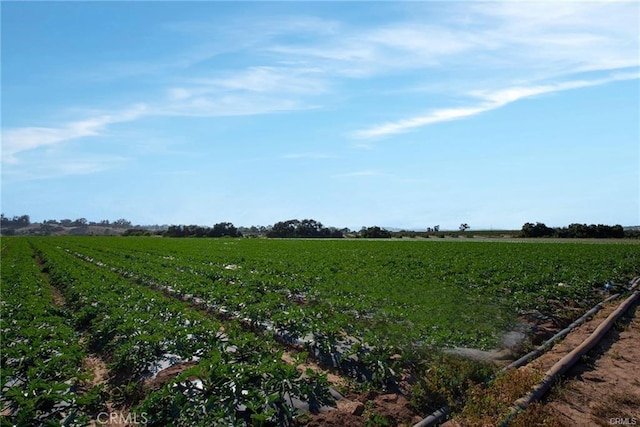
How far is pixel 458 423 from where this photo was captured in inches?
217

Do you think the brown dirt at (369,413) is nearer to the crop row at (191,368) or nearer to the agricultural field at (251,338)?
the agricultural field at (251,338)

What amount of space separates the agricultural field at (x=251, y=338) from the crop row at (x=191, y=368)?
1.1 inches

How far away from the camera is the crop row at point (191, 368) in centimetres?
532

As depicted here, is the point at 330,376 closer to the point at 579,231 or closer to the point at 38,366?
the point at 38,366

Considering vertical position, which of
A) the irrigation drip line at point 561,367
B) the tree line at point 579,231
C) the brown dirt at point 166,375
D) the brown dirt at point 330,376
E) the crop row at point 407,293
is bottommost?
the brown dirt at point 330,376

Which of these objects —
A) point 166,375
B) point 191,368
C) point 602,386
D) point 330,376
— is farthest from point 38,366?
point 602,386

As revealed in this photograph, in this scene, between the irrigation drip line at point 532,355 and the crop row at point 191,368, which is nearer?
the crop row at point 191,368

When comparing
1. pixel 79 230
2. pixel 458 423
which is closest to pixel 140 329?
pixel 458 423

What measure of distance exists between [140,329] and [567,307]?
11766mm

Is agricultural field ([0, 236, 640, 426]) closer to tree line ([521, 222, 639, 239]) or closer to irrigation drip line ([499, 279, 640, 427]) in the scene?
irrigation drip line ([499, 279, 640, 427])

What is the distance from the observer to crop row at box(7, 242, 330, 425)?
17.5 ft

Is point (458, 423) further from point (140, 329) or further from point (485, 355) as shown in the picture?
point (140, 329)

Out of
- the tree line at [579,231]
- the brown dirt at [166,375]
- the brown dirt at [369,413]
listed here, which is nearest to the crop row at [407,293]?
the brown dirt at [369,413]

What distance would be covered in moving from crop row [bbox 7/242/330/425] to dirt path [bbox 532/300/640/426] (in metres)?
3.49
